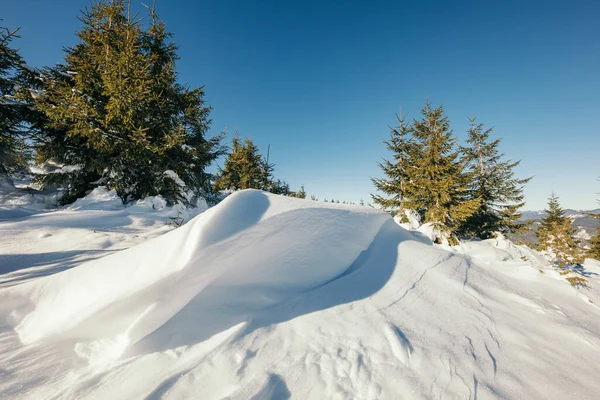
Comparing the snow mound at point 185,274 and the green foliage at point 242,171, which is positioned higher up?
the green foliage at point 242,171

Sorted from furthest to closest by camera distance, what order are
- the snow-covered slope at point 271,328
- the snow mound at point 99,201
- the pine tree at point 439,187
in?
the pine tree at point 439,187
the snow mound at point 99,201
the snow-covered slope at point 271,328

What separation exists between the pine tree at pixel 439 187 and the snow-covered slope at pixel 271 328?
320 inches

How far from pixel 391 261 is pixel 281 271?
1.52 m

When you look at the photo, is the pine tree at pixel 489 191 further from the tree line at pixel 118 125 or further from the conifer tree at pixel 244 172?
the conifer tree at pixel 244 172

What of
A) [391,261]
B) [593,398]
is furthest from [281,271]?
[593,398]

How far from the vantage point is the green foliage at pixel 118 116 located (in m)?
6.58

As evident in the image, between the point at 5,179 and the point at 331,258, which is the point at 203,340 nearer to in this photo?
the point at 331,258

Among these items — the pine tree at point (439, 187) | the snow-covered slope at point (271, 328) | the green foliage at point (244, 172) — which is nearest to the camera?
the snow-covered slope at point (271, 328)

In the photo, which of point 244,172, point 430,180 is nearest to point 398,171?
point 430,180

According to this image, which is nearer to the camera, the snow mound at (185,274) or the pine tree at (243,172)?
the snow mound at (185,274)

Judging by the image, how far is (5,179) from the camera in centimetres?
753

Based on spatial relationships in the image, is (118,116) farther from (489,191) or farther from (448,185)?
(489,191)

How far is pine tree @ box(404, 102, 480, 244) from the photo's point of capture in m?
9.56

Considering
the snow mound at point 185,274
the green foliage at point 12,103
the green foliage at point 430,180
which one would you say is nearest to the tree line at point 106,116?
the green foliage at point 12,103
